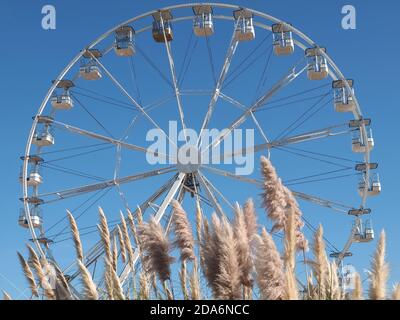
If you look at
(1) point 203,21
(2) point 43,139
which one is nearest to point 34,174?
(2) point 43,139

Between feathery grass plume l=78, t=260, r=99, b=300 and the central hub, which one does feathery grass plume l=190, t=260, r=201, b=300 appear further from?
the central hub

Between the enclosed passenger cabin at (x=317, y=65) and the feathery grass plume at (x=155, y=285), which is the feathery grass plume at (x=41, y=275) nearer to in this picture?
the feathery grass plume at (x=155, y=285)

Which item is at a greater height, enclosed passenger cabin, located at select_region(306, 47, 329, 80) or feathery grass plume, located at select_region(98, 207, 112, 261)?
enclosed passenger cabin, located at select_region(306, 47, 329, 80)

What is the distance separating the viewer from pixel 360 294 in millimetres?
3172

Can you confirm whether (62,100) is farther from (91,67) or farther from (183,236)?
(183,236)

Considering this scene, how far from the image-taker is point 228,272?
10.6 feet

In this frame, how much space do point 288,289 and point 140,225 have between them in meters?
1.61

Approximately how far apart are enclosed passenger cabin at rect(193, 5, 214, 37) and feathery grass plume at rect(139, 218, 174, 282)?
17.2m

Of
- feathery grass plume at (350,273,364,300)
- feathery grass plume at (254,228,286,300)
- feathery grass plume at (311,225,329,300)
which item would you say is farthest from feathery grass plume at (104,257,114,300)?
feathery grass plume at (350,273,364,300)

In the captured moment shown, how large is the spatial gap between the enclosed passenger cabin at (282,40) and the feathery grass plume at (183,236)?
54.9 ft

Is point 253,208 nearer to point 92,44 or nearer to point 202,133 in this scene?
point 202,133

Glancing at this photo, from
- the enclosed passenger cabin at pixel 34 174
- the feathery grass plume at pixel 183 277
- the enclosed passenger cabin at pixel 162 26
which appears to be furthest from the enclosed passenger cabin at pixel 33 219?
the feathery grass plume at pixel 183 277

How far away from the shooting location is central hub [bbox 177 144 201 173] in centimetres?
1970
